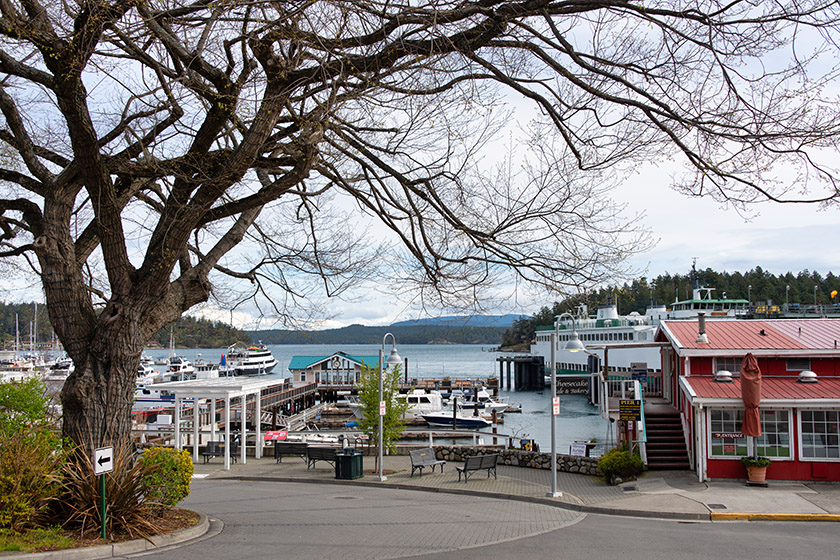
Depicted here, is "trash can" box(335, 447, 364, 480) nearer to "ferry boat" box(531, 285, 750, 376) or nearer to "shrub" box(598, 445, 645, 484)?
"shrub" box(598, 445, 645, 484)

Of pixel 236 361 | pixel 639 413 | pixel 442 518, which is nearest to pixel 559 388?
pixel 236 361

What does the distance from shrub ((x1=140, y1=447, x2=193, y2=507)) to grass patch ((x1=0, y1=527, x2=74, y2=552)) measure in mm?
1518

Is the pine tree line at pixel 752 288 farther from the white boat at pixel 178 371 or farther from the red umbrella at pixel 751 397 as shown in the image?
the red umbrella at pixel 751 397

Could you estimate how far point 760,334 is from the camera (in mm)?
20672

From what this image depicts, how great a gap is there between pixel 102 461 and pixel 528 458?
14996mm

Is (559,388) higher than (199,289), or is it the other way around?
(199,289)

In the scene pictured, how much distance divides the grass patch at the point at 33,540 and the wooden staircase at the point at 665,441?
15.6m

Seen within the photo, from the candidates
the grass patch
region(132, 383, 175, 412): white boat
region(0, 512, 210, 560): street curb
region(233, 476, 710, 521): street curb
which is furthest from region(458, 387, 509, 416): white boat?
the grass patch

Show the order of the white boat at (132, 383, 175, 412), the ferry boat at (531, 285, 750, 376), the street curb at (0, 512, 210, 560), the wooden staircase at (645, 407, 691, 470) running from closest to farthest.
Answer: the street curb at (0, 512, 210, 560), the wooden staircase at (645, 407, 691, 470), the white boat at (132, 383, 175, 412), the ferry boat at (531, 285, 750, 376)

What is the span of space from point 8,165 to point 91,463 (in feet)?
22.3

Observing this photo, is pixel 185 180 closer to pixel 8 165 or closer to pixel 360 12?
pixel 360 12

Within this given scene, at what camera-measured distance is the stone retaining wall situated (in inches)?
804

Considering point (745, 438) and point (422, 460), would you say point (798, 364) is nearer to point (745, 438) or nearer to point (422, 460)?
point (745, 438)

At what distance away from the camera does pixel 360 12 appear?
809 cm
